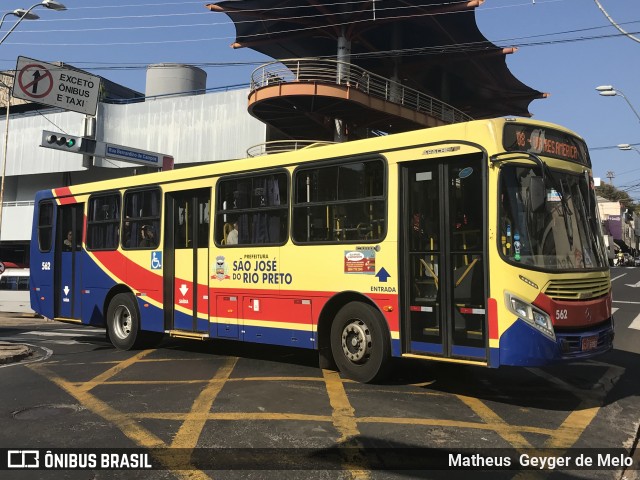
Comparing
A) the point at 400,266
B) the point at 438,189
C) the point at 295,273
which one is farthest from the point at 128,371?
the point at 438,189

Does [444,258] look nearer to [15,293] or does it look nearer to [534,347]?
[534,347]

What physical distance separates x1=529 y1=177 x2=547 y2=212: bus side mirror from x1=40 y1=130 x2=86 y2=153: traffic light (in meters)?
18.4

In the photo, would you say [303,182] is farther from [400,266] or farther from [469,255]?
[469,255]

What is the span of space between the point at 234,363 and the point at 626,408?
5577 mm

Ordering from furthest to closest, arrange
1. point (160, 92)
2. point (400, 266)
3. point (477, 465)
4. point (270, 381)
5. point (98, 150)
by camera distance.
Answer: point (160, 92), point (98, 150), point (270, 381), point (400, 266), point (477, 465)

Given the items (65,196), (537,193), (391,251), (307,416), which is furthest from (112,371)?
(537,193)

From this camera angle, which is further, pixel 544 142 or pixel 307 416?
pixel 544 142

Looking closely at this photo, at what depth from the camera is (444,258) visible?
6.33 m

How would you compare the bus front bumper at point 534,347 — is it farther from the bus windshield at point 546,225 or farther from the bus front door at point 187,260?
the bus front door at point 187,260

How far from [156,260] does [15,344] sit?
160 inches

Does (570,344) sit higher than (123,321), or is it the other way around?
(570,344)

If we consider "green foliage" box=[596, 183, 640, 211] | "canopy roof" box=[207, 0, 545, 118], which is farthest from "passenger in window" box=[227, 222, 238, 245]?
"green foliage" box=[596, 183, 640, 211]

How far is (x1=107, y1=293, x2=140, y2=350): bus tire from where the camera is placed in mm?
10130

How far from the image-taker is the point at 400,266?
667 cm
